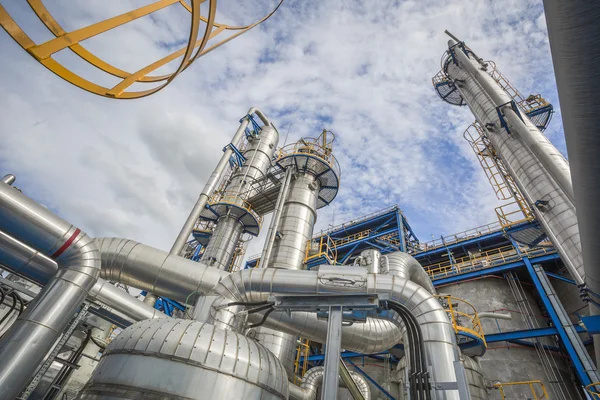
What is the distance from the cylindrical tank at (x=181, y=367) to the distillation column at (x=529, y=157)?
10051 millimetres

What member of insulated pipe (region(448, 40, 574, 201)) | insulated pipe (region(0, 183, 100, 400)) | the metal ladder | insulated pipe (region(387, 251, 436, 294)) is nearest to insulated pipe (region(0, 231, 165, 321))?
the metal ladder

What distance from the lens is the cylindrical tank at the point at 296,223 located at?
13.4 m

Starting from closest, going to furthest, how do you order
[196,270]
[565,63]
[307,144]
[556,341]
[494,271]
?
[565,63], [196,270], [556,341], [494,271], [307,144]

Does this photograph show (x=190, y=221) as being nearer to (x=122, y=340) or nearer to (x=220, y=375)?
(x=122, y=340)

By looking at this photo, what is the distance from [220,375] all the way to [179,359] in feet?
2.42

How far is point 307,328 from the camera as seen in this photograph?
28.7 feet

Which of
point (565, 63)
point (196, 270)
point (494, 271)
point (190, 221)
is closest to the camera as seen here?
point (565, 63)

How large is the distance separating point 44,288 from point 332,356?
6.21 metres

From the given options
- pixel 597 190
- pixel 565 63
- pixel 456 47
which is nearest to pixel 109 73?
pixel 565 63

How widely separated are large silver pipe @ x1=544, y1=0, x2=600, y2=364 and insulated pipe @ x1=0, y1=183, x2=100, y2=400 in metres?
8.42

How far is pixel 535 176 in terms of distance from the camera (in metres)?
11.5

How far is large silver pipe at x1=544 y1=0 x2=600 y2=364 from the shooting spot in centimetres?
210

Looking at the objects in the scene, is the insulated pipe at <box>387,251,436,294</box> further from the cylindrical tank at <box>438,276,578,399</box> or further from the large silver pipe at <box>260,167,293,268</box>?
the large silver pipe at <box>260,167,293,268</box>

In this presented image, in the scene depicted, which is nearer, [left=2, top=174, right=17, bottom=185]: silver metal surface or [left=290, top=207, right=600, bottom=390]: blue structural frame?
[left=2, top=174, right=17, bottom=185]: silver metal surface
